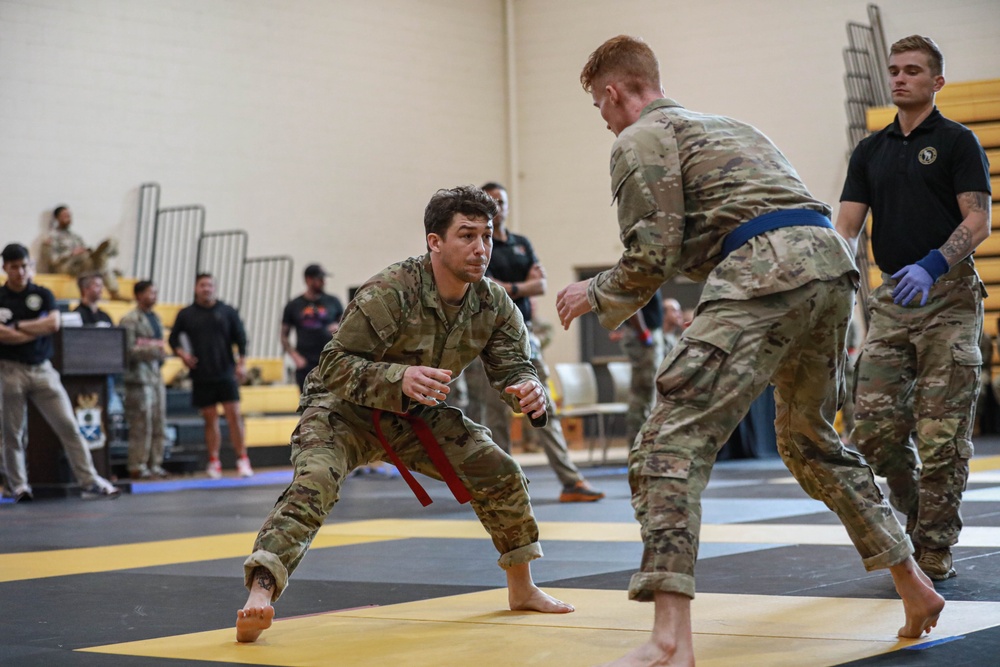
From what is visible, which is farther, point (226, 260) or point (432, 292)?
point (226, 260)

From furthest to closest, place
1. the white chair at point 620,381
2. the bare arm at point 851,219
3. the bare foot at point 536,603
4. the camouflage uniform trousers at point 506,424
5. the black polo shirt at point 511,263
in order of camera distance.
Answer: the white chair at point 620,381 → the black polo shirt at point 511,263 → the camouflage uniform trousers at point 506,424 → the bare arm at point 851,219 → the bare foot at point 536,603

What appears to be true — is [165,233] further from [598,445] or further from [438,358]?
[438,358]

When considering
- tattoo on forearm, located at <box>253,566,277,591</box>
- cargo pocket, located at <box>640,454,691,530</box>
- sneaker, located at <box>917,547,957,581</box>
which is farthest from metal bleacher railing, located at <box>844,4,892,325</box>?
cargo pocket, located at <box>640,454,691,530</box>

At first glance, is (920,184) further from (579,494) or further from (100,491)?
(100,491)

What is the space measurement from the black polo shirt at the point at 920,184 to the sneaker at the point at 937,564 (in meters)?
0.93

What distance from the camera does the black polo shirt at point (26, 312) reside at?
8938mm

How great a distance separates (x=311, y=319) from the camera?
12.2 metres

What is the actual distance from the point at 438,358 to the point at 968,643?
5.56ft

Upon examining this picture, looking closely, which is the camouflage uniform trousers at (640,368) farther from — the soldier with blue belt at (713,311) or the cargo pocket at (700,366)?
the cargo pocket at (700,366)

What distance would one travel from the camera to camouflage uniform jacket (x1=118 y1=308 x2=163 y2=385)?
11.4m

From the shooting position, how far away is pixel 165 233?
50.3 feet

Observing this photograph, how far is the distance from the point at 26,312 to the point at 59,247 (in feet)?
16.3

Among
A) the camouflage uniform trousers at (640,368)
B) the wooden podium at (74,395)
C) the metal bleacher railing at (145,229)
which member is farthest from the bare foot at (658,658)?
the metal bleacher railing at (145,229)

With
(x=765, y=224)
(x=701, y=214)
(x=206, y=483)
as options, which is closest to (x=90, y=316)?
(x=206, y=483)
